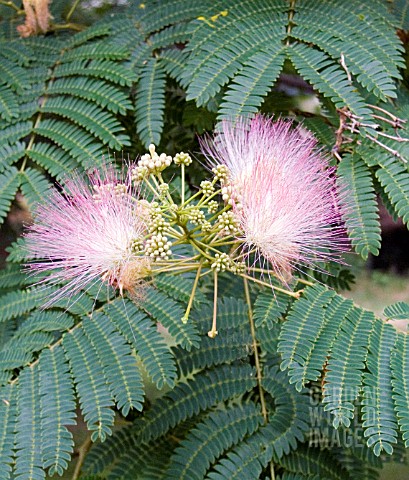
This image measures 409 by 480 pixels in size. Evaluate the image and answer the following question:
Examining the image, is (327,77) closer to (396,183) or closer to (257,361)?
(396,183)

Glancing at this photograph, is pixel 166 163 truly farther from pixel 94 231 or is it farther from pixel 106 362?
pixel 106 362

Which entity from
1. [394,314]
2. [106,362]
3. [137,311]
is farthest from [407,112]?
[106,362]

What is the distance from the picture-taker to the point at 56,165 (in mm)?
2436

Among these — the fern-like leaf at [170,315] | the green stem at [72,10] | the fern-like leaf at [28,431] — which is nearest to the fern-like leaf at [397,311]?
the fern-like leaf at [170,315]

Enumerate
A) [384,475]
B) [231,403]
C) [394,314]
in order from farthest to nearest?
[384,475] → [231,403] → [394,314]

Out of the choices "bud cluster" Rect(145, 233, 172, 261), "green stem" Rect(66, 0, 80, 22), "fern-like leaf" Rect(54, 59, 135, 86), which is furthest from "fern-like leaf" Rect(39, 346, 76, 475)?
"green stem" Rect(66, 0, 80, 22)

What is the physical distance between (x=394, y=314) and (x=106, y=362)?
0.89m

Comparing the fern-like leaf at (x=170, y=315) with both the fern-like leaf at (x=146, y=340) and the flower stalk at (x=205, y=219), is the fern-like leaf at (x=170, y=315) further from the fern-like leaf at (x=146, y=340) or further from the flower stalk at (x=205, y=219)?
the flower stalk at (x=205, y=219)

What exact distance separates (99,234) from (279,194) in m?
0.49

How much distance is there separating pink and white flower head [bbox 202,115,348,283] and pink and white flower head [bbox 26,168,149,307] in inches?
11.2

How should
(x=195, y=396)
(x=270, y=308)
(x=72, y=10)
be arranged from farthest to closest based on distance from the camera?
1. (x=72, y=10)
2. (x=195, y=396)
3. (x=270, y=308)

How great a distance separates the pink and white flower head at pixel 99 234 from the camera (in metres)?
1.76

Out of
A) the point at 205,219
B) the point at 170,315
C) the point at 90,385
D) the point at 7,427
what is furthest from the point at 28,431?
the point at 205,219

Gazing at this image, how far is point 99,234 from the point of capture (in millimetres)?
1762
